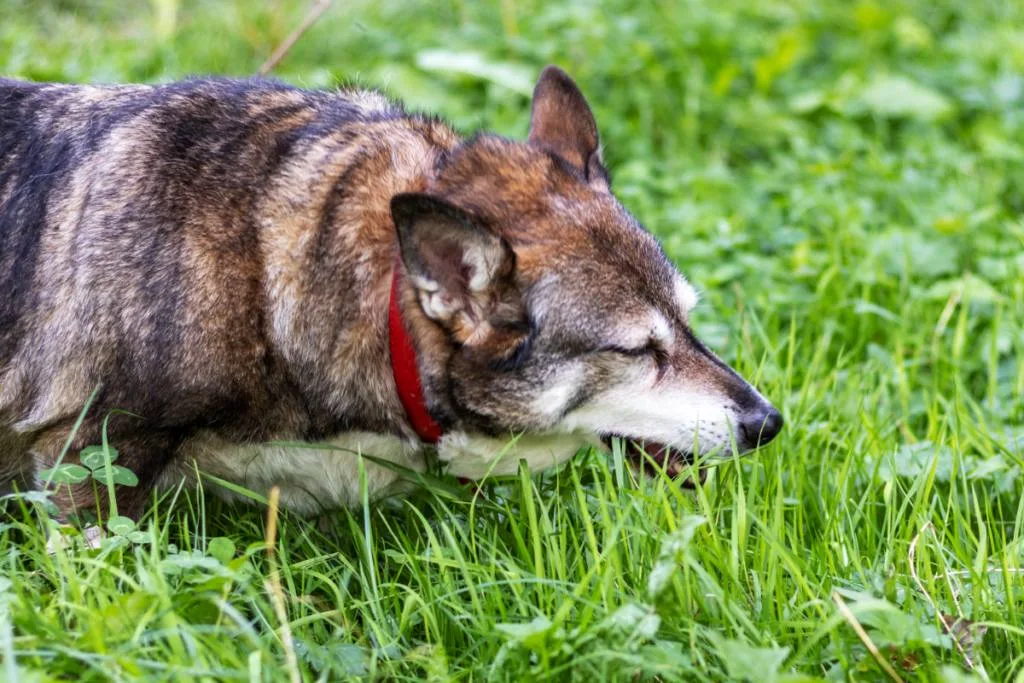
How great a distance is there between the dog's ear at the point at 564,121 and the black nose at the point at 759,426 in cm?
79

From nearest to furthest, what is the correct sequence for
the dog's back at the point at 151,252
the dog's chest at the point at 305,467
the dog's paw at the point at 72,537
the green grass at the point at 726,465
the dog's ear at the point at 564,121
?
the green grass at the point at 726,465 < the dog's paw at the point at 72,537 < the dog's back at the point at 151,252 < the dog's chest at the point at 305,467 < the dog's ear at the point at 564,121

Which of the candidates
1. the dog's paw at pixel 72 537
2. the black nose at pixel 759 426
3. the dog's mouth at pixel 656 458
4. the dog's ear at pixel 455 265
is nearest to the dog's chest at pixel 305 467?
the dog's paw at pixel 72 537

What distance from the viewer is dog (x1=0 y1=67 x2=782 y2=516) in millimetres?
2879

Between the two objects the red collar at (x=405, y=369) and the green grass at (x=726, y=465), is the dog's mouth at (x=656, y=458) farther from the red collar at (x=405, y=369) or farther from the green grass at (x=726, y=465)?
the red collar at (x=405, y=369)

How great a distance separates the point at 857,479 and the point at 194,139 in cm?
209

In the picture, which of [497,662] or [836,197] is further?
[836,197]

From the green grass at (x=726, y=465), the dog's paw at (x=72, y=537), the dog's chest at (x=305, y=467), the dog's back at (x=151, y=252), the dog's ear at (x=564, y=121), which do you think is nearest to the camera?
the green grass at (x=726, y=465)

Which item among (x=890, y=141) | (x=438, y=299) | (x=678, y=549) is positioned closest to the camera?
(x=678, y=549)

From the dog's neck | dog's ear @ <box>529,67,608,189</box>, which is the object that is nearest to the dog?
the dog's neck

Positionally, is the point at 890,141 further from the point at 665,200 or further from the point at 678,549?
the point at 678,549

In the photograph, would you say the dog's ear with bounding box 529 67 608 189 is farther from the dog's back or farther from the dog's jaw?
the dog's jaw

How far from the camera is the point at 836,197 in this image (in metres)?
5.30

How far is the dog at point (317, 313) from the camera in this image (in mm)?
2879

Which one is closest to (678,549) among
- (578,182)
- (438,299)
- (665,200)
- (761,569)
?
(761,569)
